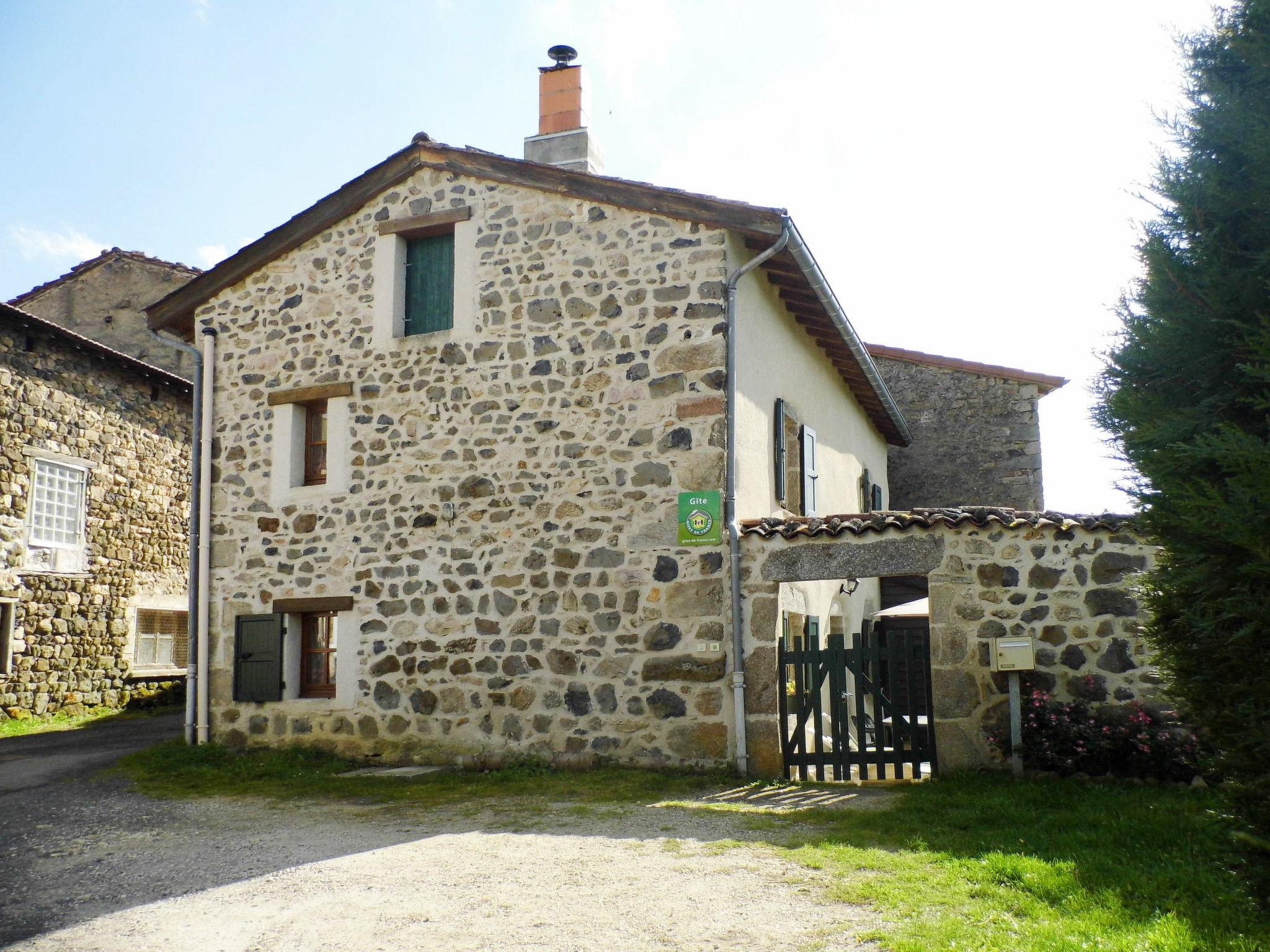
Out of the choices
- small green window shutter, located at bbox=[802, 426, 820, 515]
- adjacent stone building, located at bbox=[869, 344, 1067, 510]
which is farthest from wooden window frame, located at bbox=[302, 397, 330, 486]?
adjacent stone building, located at bbox=[869, 344, 1067, 510]

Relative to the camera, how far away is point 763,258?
8.91 metres

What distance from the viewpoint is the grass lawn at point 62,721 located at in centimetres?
1283

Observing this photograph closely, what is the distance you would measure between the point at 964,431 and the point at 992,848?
11.6 meters

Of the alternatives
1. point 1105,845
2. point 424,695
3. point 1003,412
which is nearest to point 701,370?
point 424,695

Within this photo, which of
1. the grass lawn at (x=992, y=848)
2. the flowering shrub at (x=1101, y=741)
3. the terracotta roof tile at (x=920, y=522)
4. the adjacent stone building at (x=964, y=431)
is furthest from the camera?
A: the adjacent stone building at (x=964, y=431)

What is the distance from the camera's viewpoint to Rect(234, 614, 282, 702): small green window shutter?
10.1 meters

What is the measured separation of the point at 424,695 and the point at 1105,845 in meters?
5.89

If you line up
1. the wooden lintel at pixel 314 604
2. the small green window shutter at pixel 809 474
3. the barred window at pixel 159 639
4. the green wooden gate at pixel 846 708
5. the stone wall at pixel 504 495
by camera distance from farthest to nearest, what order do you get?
the barred window at pixel 159 639
the small green window shutter at pixel 809 474
the wooden lintel at pixel 314 604
the stone wall at pixel 504 495
the green wooden gate at pixel 846 708

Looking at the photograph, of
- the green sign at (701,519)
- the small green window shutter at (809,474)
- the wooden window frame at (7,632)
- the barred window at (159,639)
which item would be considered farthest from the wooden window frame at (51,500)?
the small green window shutter at (809,474)

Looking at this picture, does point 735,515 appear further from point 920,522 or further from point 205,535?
point 205,535

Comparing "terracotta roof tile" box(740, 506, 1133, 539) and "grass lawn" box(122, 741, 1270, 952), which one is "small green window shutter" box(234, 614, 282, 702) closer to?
"grass lawn" box(122, 741, 1270, 952)

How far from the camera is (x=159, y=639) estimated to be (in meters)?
16.1

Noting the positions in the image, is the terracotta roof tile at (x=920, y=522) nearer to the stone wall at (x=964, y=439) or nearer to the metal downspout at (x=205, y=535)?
the metal downspout at (x=205, y=535)

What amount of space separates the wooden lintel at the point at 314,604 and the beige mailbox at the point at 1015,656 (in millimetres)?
5733
